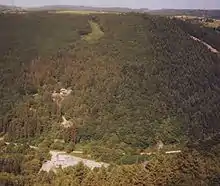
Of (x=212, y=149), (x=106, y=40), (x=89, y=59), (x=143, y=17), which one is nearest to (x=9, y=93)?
(x=89, y=59)

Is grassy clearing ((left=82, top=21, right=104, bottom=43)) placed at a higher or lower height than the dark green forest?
higher

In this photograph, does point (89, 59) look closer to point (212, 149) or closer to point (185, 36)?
point (185, 36)

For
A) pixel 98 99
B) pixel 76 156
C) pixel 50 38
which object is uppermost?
pixel 50 38

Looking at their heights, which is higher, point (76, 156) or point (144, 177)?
point (144, 177)

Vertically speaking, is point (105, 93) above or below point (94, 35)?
below

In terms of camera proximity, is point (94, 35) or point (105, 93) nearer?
point (105, 93)

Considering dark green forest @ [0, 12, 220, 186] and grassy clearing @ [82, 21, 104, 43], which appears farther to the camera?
grassy clearing @ [82, 21, 104, 43]

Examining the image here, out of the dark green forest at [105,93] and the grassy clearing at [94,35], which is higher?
the grassy clearing at [94,35]

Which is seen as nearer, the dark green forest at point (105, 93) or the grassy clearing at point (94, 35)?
the dark green forest at point (105, 93)
